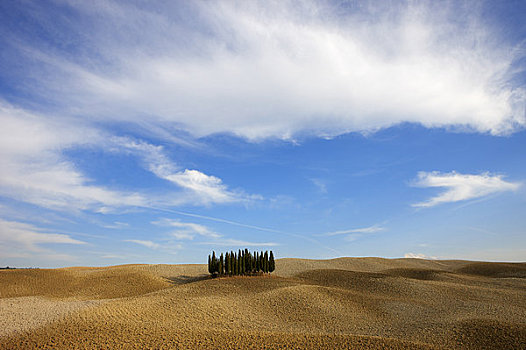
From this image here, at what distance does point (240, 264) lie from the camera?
2767 cm

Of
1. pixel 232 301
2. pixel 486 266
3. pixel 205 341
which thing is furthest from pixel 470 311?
pixel 486 266

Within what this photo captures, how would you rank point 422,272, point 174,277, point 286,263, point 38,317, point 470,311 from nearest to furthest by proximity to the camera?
point 38,317 → point 470,311 → point 174,277 → point 422,272 → point 286,263

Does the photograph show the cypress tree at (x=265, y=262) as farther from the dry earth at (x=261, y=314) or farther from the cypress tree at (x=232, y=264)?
the dry earth at (x=261, y=314)

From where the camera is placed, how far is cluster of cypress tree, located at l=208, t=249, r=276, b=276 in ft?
89.9

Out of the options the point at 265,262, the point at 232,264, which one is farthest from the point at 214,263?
the point at 265,262

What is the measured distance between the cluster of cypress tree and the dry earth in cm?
318

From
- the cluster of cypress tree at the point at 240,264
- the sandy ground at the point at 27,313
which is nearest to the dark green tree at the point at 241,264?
the cluster of cypress tree at the point at 240,264

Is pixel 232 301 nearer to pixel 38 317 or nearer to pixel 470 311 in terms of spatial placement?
pixel 38 317

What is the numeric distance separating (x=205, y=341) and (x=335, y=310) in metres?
7.49

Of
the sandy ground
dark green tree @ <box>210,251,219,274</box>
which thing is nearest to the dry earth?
the sandy ground

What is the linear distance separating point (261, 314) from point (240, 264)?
37.9 feet

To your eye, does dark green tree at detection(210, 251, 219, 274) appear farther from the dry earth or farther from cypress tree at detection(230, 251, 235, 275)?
the dry earth

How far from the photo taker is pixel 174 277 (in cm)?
3055

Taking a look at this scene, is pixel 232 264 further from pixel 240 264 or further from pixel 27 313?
pixel 27 313
